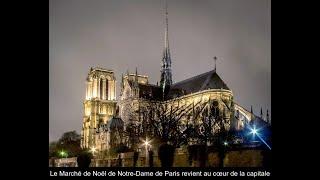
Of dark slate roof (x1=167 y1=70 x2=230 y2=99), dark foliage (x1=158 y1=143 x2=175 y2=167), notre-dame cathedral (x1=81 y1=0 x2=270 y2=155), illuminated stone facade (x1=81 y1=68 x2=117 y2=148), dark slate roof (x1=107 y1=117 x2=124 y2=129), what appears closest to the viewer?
dark foliage (x1=158 y1=143 x2=175 y2=167)

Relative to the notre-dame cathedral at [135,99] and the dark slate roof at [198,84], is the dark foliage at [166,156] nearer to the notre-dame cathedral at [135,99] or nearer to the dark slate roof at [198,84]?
the notre-dame cathedral at [135,99]

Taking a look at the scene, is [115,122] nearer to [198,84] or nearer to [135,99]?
[135,99]

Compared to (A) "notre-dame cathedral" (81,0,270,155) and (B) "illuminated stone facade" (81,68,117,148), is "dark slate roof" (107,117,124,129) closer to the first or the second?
(A) "notre-dame cathedral" (81,0,270,155)

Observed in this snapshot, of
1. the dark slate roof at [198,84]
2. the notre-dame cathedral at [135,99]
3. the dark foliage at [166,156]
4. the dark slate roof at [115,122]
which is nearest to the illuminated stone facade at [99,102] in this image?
the notre-dame cathedral at [135,99]

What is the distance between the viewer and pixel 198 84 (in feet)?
112

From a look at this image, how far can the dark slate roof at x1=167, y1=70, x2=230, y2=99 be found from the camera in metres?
32.1

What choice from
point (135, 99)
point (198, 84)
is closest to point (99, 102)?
point (135, 99)

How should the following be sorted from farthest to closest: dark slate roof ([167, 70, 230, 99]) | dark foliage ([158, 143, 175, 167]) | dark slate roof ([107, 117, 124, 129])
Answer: dark slate roof ([107, 117, 124, 129]) → dark slate roof ([167, 70, 230, 99]) → dark foliage ([158, 143, 175, 167])

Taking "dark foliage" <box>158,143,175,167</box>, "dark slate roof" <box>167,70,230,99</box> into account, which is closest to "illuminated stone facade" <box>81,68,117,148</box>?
"dark slate roof" <box>167,70,230,99</box>
